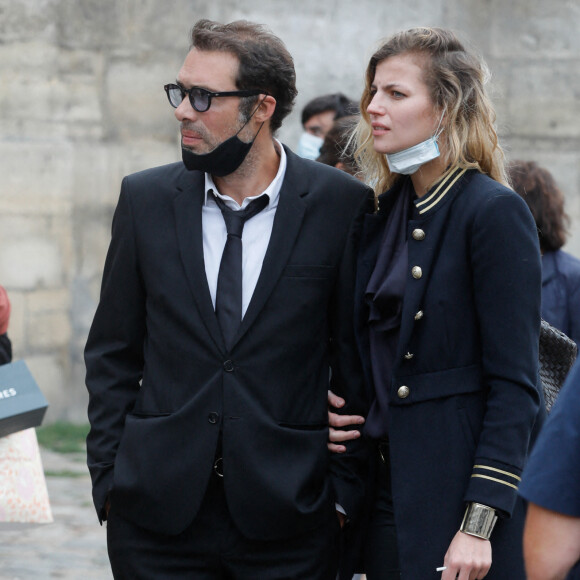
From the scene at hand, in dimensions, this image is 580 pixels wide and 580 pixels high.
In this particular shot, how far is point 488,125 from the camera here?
3.02m

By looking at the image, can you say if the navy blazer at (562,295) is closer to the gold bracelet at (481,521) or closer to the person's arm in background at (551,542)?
the gold bracelet at (481,521)

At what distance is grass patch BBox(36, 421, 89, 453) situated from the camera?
26.2 ft

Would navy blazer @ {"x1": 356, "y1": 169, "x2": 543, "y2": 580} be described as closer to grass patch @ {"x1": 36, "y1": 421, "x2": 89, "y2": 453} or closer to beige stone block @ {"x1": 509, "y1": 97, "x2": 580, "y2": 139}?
grass patch @ {"x1": 36, "y1": 421, "x2": 89, "y2": 453}

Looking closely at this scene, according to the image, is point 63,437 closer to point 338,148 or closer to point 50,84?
point 50,84

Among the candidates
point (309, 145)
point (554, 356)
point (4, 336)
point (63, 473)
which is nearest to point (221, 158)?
point (554, 356)

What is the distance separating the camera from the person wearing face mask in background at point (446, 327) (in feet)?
9.31

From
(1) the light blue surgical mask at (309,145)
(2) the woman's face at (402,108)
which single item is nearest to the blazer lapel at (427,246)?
(2) the woman's face at (402,108)

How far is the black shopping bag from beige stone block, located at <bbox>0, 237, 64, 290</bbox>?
4.28 meters

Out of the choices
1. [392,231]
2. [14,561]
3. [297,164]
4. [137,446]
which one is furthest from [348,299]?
[14,561]

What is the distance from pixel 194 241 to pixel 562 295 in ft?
6.97

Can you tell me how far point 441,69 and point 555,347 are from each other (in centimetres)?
83

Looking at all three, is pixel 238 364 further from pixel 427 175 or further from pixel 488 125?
pixel 488 125

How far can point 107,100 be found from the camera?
8.38 meters

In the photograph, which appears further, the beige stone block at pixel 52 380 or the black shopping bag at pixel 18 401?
the beige stone block at pixel 52 380
